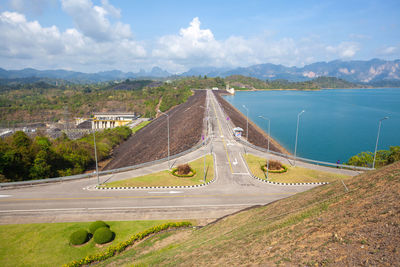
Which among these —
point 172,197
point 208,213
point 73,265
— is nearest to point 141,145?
point 172,197

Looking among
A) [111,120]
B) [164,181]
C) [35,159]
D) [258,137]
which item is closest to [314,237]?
[164,181]

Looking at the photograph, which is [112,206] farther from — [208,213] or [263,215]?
[263,215]

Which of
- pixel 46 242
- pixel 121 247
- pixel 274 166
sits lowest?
pixel 46 242

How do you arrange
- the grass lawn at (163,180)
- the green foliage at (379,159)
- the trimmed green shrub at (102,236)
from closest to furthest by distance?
the trimmed green shrub at (102,236)
the grass lawn at (163,180)
the green foliage at (379,159)

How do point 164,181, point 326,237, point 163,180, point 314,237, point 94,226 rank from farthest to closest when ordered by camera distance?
point 163,180, point 164,181, point 94,226, point 314,237, point 326,237

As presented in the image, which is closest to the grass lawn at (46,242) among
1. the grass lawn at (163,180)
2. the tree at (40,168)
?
the grass lawn at (163,180)

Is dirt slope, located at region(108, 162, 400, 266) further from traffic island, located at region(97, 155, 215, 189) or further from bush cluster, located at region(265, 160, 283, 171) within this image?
bush cluster, located at region(265, 160, 283, 171)

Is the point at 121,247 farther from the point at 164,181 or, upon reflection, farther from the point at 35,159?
the point at 35,159

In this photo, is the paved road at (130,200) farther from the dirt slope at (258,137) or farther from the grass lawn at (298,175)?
the dirt slope at (258,137)

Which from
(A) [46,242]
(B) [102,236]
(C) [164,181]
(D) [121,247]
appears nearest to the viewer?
(D) [121,247]
